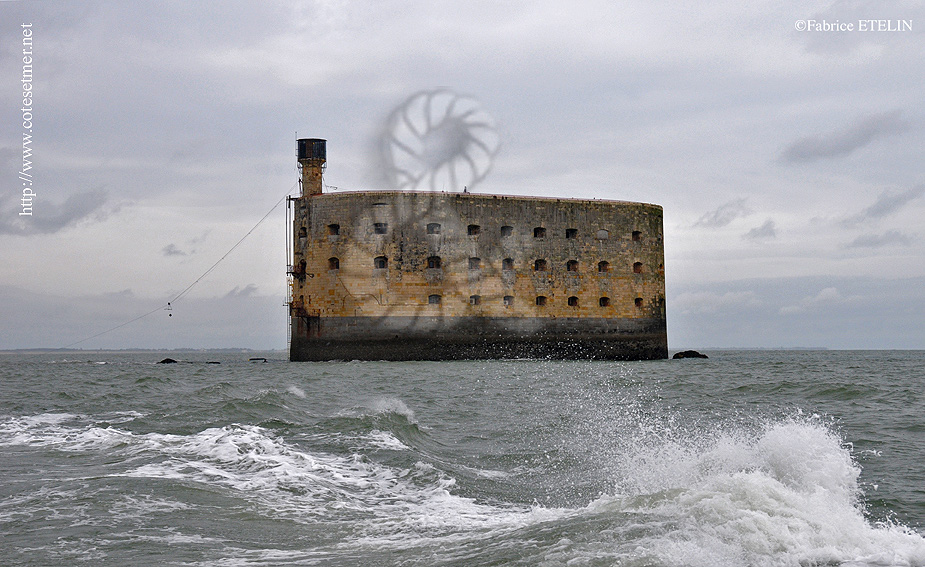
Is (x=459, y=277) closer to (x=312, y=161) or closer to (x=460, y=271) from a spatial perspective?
(x=460, y=271)

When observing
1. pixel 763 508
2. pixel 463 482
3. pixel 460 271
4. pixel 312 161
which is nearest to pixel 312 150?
pixel 312 161

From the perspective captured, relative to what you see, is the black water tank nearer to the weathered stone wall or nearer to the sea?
the weathered stone wall

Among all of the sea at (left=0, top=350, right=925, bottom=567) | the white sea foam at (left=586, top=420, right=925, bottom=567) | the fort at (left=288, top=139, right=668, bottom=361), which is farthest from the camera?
the fort at (left=288, top=139, right=668, bottom=361)

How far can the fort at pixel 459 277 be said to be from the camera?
105 ft

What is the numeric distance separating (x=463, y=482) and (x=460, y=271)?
2414cm

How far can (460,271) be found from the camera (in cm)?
3275

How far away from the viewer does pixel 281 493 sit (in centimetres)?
816

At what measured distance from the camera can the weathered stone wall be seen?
32.0m

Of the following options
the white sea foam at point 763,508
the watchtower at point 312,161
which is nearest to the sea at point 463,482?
the white sea foam at point 763,508

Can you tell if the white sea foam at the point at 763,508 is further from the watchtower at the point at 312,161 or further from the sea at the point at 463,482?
the watchtower at the point at 312,161

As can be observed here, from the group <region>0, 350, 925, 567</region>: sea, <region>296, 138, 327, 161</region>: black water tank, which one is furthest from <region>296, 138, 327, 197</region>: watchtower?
<region>0, 350, 925, 567</region>: sea

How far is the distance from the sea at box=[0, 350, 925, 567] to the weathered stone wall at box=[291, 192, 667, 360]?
641 inches

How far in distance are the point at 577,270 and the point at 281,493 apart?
88.4ft

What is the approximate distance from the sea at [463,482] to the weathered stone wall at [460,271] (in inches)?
641
